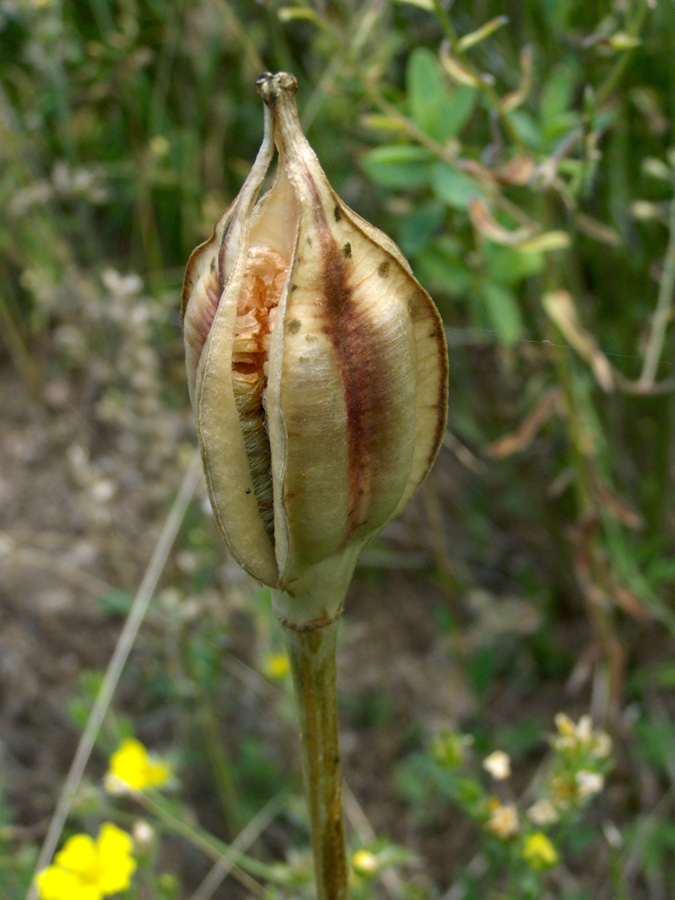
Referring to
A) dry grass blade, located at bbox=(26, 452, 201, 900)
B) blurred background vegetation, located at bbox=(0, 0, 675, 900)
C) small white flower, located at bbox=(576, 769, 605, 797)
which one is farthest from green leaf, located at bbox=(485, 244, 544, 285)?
small white flower, located at bbox=(576, 769, 605, 797)

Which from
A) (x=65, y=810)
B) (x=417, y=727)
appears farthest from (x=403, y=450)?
(x=417, y=727)

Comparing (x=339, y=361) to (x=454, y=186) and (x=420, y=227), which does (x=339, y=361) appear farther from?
(x=420, y=227)

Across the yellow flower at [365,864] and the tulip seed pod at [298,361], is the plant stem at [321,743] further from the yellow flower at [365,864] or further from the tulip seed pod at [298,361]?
the yellow flower at [365,864]

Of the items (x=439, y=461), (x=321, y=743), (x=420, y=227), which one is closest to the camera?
(x=321, y=743)

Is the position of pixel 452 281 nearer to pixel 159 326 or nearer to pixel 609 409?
pixel 609 409

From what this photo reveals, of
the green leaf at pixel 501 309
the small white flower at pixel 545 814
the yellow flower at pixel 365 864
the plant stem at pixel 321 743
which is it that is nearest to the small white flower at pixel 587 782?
the small white flower at pixel 545 814

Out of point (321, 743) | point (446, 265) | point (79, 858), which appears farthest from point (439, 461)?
point (321, 743)
